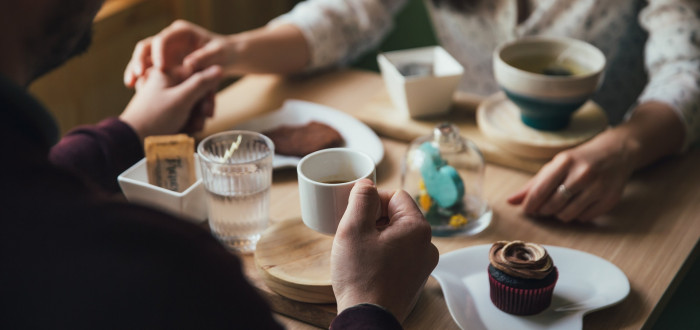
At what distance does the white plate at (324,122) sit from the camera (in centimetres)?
127

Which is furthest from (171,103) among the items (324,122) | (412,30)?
(412,30)

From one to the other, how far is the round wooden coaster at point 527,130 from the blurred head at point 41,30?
782mm

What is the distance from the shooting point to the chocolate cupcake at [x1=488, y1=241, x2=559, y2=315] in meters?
0.85

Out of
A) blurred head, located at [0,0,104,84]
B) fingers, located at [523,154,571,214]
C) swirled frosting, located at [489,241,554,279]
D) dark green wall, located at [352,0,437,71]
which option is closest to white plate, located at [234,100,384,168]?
fingers, located at [523,154,571,214]

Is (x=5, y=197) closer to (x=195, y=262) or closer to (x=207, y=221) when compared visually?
(x=195, y=262)

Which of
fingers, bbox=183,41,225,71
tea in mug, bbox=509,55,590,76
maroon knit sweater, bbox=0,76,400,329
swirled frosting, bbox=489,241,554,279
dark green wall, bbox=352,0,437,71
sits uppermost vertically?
maroon knit sweater, bbox=0,76,400,329

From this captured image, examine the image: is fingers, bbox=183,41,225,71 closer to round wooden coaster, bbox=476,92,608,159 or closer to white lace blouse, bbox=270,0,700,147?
white lace blouse, bbox=270,0,700,147

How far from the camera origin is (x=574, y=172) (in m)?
1.11

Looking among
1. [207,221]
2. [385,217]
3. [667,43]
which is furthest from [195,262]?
[667,43]

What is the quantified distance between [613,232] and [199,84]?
2.48 ft

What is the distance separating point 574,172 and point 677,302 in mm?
286

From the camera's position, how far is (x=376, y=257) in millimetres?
789

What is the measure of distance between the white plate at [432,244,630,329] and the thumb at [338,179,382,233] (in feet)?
0.53

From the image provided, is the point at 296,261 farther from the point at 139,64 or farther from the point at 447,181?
the point at 139,64
